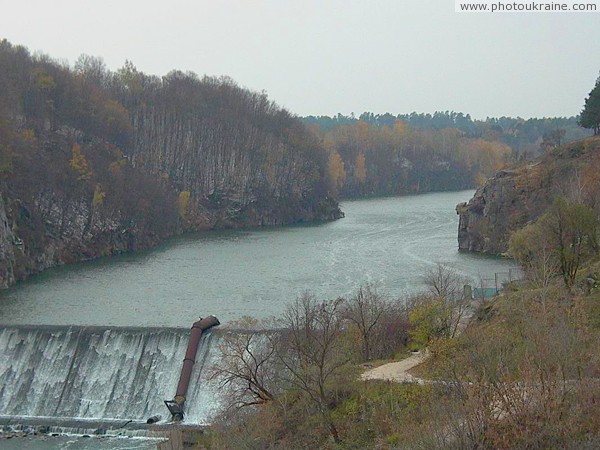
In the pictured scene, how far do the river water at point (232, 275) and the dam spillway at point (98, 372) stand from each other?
4063 millimetres

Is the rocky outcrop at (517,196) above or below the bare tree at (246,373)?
above

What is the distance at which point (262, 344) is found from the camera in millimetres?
31688

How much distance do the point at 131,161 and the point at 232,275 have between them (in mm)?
40426

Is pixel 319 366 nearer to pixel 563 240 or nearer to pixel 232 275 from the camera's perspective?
pixel 563 240

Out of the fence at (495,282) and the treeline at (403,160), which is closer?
the fence at (495,282)

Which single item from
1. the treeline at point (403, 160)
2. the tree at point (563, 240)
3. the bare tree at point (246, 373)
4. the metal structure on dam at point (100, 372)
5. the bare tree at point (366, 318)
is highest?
the treeline at point (403, 160)

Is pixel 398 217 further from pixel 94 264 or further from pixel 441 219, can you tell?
pixel 94 264

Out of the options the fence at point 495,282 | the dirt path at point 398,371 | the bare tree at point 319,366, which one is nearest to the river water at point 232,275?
the fence at point 495,282

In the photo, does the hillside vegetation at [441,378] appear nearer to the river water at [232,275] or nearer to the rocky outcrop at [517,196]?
the river water at [232,275]

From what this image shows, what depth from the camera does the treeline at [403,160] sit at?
140875 mm

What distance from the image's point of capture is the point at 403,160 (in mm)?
149250

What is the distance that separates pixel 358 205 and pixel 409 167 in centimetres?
3368

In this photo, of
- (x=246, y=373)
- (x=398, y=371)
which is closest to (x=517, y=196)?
(x=398, y=371)

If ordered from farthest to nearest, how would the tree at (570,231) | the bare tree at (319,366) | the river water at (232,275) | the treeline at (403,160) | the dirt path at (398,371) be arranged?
the treeline at (403,160), the river water at (232,275), the tree at (570,231), the dirt path at (398,371), the bare tree at (319,366)
